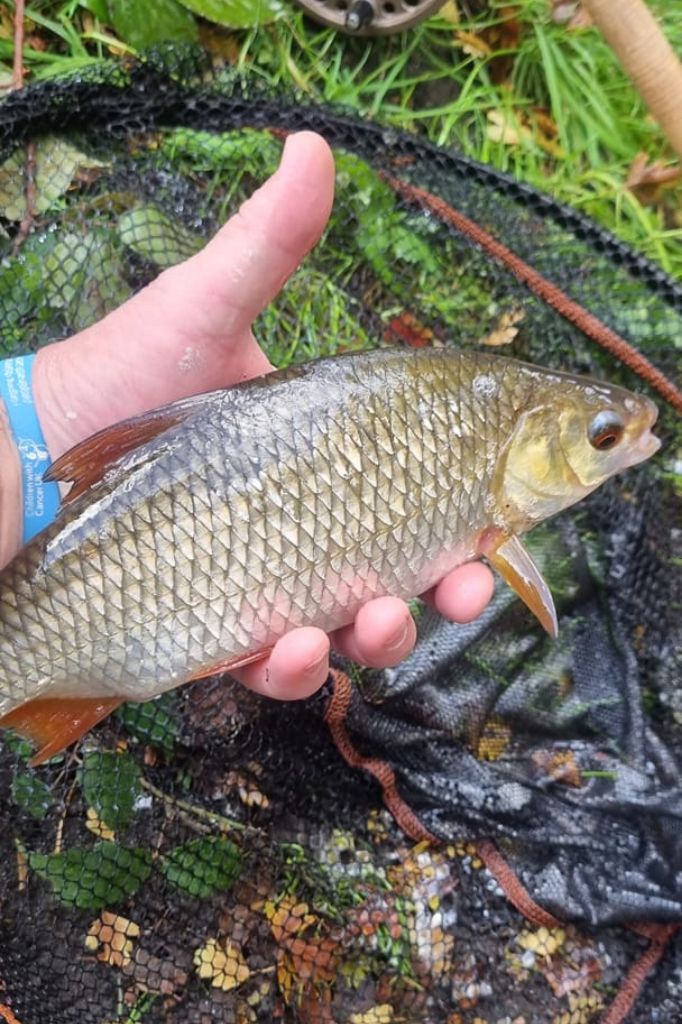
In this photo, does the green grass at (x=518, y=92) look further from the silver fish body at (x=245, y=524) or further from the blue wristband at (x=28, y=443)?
the silver fish body at (x=245, y=524)

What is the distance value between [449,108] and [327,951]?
2291mm

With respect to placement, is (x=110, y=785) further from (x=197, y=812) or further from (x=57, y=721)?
(x=57, y=721)

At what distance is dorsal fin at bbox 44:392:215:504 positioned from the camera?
1385 millimetres

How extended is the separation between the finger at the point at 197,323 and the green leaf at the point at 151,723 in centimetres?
56

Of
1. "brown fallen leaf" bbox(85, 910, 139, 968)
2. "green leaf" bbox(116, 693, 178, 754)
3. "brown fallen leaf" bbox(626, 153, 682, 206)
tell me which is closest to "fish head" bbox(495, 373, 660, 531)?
"green leaf" bbox(116, 693, 178, 754)

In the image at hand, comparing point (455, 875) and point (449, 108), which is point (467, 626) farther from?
point (449, 108)

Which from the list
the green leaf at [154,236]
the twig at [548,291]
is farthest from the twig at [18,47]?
the twig at [548,291]

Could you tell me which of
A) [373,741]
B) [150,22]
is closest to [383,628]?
[373,741]

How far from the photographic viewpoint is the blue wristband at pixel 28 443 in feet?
5.84

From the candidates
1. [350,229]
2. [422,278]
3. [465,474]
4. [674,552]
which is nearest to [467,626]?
[674,552]

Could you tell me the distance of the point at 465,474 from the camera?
1.51m

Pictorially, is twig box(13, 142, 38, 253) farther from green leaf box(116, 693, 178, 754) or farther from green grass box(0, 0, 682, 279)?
green leaf box(116, 693, 178, 754)

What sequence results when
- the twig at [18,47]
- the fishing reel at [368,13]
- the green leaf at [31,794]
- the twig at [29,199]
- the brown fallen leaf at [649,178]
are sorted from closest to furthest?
the green leaf at [31,794] → the twig at [29,199] → the twig at [18,47] → the fishing reel at [368,13] → the brown fallen leaf at [649,178]

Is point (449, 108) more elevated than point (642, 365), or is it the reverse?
point (449, 108)
